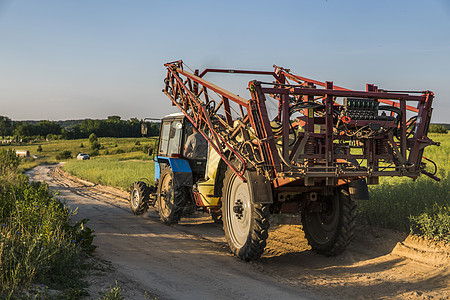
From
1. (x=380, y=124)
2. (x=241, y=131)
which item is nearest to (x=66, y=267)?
(x=241, y=131)

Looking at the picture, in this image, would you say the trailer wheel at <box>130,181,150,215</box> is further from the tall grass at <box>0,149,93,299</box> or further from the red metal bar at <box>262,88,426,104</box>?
the red metal bar at <box>262,88,426,104</box>

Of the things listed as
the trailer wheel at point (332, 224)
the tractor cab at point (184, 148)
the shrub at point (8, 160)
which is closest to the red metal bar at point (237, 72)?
the tractor cab at point (184, 148)

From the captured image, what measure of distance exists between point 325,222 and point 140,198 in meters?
5.54

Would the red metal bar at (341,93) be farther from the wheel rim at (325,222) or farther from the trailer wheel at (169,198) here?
the trailer wheel at (169,198)

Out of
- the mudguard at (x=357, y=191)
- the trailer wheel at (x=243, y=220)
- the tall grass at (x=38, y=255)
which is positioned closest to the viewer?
the tall grass at (x=38, y=255)

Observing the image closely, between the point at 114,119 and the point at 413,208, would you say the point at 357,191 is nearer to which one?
the point at 413,208

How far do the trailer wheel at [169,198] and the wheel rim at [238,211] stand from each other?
95.5 inches

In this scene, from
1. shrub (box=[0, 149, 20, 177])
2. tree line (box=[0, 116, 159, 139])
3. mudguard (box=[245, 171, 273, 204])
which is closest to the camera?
mudguard (box=[245, 171, 273, 204])

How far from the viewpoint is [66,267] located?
16.4ft

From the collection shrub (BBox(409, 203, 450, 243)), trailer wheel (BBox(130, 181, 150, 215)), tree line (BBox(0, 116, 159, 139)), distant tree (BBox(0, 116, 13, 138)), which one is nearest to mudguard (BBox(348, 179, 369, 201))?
shrub (BBox(409, 203, 450, 243))

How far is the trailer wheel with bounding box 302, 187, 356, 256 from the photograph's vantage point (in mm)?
6820

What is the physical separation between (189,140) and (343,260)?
14.7 ft

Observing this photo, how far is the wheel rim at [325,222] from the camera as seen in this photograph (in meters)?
7.07

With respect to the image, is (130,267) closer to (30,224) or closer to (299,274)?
(30,224)
